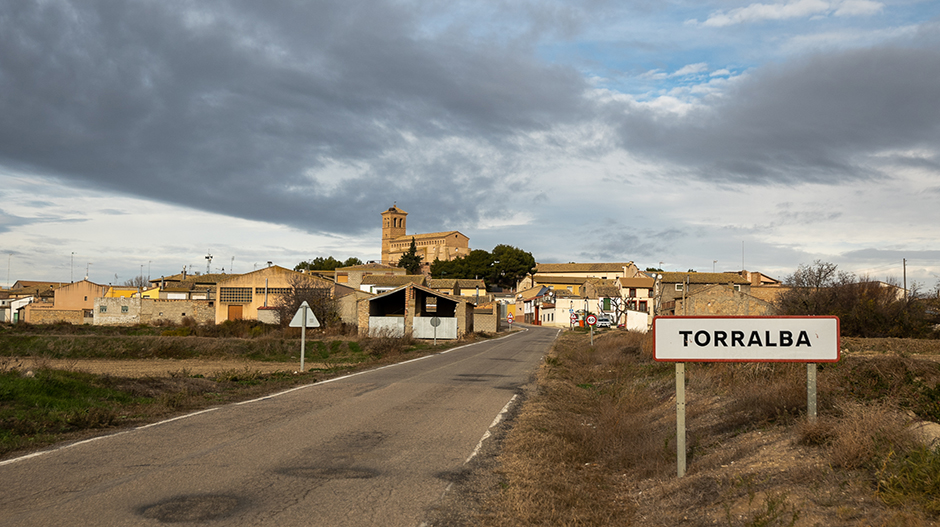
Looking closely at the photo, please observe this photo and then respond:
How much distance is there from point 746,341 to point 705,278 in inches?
3510

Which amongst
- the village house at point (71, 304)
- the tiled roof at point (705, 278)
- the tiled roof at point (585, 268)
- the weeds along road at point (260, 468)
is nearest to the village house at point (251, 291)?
the village house at point (71, 304)

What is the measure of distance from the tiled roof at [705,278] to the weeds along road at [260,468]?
259 ft

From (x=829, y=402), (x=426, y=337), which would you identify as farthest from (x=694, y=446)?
(x=426, y=337)

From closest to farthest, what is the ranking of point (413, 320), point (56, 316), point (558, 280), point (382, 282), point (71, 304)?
1. point (413, 320)
2. point (56, 316)
3. point (71, 304)
4. point (382, 282)
5. point (558, 280)

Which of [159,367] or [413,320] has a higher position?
[413,320]

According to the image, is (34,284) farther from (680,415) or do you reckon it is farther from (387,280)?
(680,415)

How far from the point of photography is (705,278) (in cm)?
9056

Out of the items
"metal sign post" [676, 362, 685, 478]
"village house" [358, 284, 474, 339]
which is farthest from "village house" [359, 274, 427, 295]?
"metal sign post" [676, 362, 685, 478]

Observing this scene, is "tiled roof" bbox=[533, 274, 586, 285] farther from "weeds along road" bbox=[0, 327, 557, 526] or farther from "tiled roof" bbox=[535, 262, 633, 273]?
"weeds along road" bbox=[0, 327, 557, 526]

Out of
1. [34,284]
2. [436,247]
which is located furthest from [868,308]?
[436,247]

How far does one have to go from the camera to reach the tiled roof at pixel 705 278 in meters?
87.0

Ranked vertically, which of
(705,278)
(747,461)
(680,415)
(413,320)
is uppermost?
(705,278)

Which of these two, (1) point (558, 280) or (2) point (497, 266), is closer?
(1) point (558, 280)

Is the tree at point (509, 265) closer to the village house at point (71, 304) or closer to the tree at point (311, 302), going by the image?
the village house at point (71, 304)
